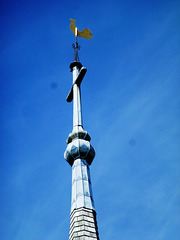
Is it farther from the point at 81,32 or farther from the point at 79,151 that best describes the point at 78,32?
the point at 79,151

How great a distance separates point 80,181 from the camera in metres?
14.7

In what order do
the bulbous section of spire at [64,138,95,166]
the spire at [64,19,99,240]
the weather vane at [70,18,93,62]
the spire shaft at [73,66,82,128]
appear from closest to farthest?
the spire at [64,19,99,240] < the bulbous section of spire at [64,138,95,166] < the spire shaft at [73,66,82,128] < the weather vane at [70,18,93,62]

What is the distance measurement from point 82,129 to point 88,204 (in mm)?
5007

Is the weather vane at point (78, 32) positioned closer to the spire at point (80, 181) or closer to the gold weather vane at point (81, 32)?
the gold weather vane at point (81, 32)

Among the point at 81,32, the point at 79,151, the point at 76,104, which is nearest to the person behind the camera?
the point at 79,151

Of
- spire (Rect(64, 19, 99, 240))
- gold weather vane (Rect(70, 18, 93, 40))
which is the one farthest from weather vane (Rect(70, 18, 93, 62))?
spire (Rect(64, 19, 99, 240))

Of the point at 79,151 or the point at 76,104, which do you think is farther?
the point at 76,104

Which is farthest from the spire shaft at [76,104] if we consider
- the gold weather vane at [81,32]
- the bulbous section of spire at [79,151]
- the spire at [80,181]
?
the gold weather vane at [81,32]

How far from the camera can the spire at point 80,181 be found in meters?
12.4

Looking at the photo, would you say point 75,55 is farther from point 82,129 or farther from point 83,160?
point 83,160

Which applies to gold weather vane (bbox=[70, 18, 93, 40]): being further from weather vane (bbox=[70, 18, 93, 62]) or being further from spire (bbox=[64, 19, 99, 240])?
spire (bbox=[64, 19, 99, 240])

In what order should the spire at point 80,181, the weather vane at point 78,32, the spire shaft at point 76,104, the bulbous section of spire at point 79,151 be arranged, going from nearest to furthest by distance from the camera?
1. the spire at point 80,181
2. the bulbous section of spire at point 79,151
3. the spire shaft at point 76,104
4. the weather vane at point 78,32

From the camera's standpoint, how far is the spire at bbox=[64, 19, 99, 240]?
40.5ft

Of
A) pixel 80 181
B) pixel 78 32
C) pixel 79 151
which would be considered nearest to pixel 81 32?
pixel 78 32
